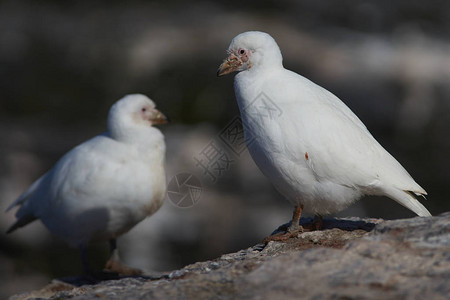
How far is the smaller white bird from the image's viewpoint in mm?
Result: 9125

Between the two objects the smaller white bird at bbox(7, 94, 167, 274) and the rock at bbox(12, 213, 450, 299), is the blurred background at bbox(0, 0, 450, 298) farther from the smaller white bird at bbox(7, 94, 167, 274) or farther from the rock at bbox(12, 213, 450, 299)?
the rock at bbox(12, 213, 450, 299)

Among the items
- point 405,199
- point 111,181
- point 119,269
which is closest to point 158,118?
point 111,181

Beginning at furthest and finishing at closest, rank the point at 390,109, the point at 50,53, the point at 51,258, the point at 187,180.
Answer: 1. the point at 50,53
2. the point at 390,109
3. the point at 51,258
4. the point at 187,180

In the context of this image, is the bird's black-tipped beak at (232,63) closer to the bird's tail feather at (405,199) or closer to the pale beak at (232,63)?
the pale beak at (232,63)

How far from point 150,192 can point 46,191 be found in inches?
66.8

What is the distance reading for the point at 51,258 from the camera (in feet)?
50.0

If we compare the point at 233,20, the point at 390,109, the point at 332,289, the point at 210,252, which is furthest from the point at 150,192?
the point at 233,20

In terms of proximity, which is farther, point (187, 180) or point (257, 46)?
point (187, 180)

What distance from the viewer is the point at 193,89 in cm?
1944

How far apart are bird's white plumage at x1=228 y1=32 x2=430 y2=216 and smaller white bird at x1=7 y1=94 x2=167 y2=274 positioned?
99.5 inches

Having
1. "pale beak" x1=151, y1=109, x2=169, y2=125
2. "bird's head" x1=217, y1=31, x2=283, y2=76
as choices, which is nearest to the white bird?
"bird's head" x1=217, y1=31, x2=283, y2=76

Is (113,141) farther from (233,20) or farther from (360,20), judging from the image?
(360,20)

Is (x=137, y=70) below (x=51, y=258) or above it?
above

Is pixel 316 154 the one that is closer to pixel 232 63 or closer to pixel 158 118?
pixel 232 63
